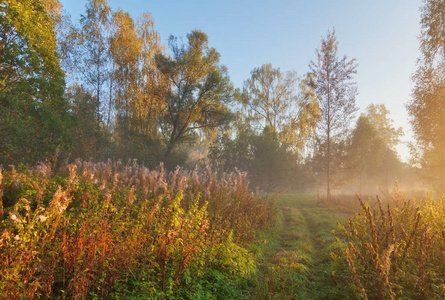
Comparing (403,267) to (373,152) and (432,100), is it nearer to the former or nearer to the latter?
(432,100)

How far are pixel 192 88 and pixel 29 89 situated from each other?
13362 mm

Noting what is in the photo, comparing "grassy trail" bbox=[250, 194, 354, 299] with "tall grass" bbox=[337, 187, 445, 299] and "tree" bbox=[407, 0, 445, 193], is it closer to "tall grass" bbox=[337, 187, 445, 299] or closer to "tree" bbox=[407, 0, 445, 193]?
"tall grass" bbox=[337, 187, 445, 299]

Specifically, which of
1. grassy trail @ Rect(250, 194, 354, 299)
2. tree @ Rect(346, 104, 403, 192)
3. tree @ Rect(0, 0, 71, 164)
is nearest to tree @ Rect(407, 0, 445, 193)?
tree @ Rect(346, 104, 403, 192)

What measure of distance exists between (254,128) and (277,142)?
4118 millimetres

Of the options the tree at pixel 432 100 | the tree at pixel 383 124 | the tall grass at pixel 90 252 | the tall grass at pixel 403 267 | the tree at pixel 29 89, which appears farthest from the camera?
the tree at pixel 383 124

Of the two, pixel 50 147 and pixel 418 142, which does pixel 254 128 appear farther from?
pixel 50 147

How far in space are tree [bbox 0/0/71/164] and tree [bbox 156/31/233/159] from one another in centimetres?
1065

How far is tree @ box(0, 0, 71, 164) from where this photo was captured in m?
9.44

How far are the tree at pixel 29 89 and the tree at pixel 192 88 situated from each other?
1065 cm

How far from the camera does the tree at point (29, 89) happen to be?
31.0 feet

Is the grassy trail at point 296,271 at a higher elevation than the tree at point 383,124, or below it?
below

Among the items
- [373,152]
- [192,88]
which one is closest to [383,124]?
[373,152]

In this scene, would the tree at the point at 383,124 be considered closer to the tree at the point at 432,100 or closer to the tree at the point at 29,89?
the tree at the point at 432,100

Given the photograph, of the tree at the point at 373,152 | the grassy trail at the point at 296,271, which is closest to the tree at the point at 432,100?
the tree at the point at 373,152
